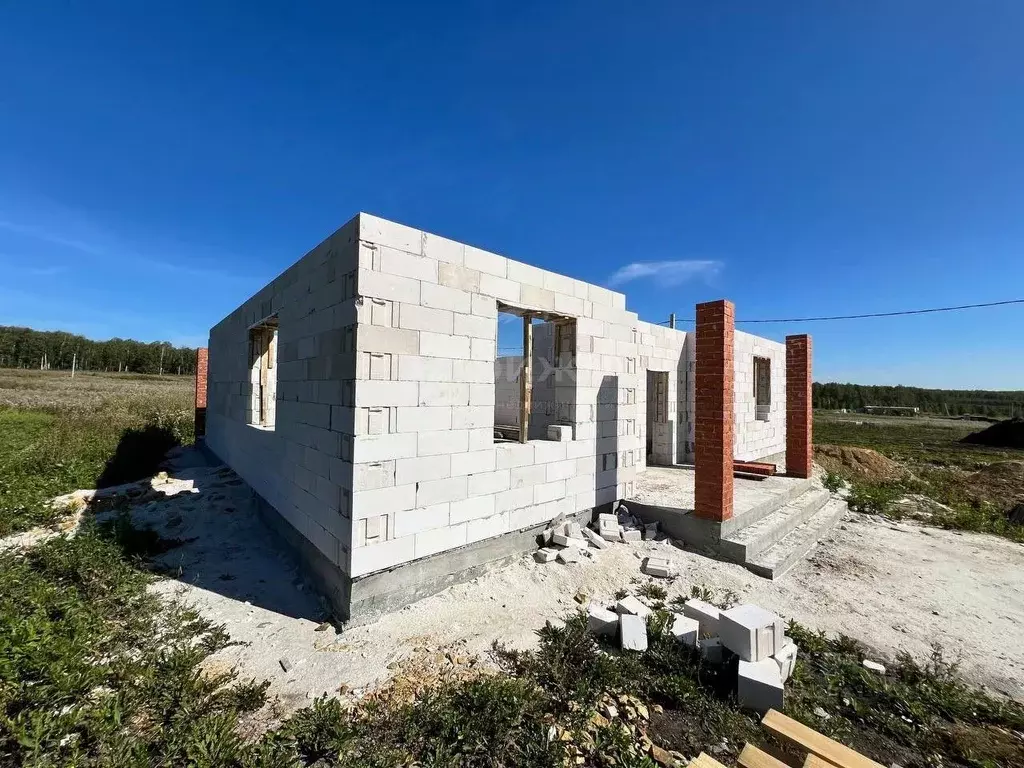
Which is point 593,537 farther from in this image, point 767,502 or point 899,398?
point 899,398

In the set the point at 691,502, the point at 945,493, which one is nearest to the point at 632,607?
the point at 691,502

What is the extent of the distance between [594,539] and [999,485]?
11788mm

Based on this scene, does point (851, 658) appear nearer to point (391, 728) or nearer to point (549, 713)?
point (549, 713)

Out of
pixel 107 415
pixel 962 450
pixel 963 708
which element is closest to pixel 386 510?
pixel 963 708

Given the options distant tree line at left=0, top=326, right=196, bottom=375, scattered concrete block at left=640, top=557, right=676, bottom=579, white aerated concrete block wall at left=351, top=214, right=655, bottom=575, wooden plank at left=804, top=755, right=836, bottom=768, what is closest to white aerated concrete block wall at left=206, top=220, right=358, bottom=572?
white aerated concrete block wall at left=351, top=214, right=655, bottom=575

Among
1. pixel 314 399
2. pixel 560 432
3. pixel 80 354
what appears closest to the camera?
pixel 314 399

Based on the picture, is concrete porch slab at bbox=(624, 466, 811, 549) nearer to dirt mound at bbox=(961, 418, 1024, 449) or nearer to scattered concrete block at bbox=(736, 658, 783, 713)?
scattered concrete block at bbox=(736, 658, 783, 713)

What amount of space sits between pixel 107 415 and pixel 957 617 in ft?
76.3

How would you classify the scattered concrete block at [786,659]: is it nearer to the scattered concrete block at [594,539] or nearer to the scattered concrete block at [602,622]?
the scattered concrete block at [602,622]

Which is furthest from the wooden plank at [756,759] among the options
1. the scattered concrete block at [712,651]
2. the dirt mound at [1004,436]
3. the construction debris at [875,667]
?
the dirt mound at [1004,436]

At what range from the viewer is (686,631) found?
3559mm

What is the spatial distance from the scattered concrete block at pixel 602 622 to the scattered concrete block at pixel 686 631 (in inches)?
20.0

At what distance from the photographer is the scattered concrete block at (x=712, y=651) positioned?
3.36 metres

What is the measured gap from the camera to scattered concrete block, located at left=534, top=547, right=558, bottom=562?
16.8ft
